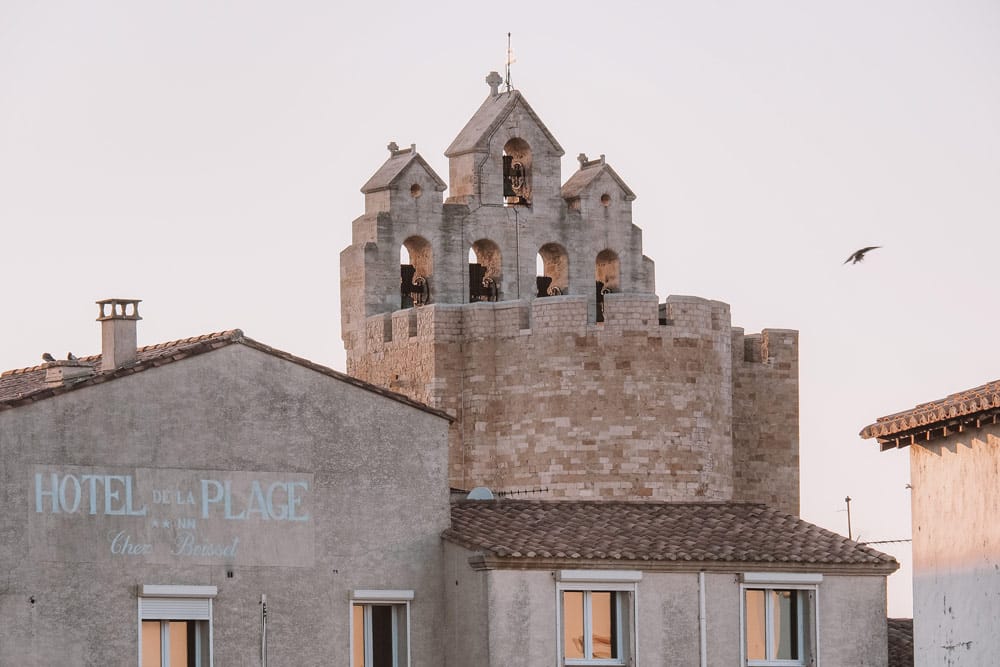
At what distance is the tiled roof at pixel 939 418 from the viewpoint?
33406mm

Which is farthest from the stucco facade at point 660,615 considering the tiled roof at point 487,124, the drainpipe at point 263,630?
the tiled roof at point 487,124

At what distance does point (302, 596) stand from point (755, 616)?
5636 mm

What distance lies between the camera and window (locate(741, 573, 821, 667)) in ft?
124

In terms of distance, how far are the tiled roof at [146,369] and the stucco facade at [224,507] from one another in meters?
0.07

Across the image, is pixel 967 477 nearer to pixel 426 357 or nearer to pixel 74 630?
pixel 74 630

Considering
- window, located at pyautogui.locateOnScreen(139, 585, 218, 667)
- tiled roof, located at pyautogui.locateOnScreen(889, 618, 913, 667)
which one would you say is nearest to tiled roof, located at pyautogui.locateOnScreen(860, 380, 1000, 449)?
tiled roof, located at pyautogui.locateOnScreen(889, 618, 913, 667)

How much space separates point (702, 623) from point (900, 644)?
4.15m

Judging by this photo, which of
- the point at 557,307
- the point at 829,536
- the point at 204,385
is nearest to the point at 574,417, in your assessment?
the point at 557,307

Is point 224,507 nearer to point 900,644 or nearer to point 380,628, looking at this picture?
point 380,628

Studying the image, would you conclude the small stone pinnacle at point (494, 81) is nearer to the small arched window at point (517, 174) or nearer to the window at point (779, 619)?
the small arched window at point (517, 174)

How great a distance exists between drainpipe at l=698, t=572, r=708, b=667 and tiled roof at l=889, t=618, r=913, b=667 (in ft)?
11.0

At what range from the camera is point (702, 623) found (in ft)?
123

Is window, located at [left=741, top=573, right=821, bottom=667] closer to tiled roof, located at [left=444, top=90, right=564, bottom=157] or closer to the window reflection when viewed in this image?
the window reflection

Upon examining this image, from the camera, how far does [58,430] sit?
34.9 m
